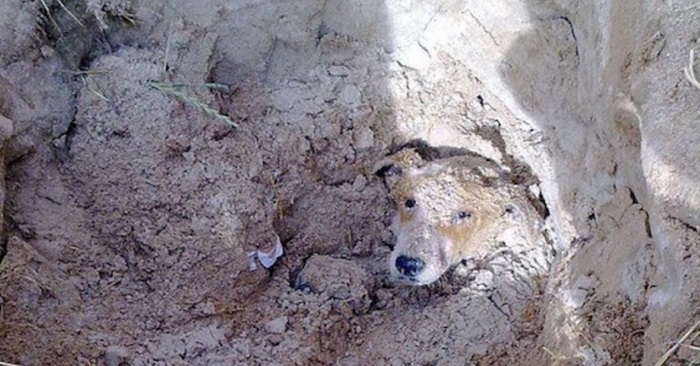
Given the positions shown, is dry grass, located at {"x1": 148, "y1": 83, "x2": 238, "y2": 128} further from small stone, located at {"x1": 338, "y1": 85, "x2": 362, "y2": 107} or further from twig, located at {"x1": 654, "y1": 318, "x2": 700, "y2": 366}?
twig, located at {"x1": 654, "y1": 318, "x2": 700, "y2": 366}

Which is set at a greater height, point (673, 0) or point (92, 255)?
point (673, 0)

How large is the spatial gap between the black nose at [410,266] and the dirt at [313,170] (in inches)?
3.5

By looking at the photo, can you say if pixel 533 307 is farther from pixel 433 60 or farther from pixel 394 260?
pixel 433 60

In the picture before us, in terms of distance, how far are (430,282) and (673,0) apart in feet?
4.00

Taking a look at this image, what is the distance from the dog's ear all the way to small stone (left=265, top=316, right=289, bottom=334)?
0.71 meters

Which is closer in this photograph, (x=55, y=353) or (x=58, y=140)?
(x=55, y=353)

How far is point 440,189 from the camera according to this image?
2.98m

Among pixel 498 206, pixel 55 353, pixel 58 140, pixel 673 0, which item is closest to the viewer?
pixel 673 0

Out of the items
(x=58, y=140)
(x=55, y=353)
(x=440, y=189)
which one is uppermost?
(x=440, y=189)

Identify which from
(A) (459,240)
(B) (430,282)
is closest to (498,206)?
(A) (459,240)

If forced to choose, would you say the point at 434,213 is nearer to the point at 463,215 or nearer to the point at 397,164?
the point at 463,215

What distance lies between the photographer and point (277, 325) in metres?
2.55

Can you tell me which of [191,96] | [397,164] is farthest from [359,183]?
[191,96]

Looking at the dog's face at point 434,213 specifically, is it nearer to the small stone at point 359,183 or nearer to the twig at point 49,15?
the small stone at point 359,183
